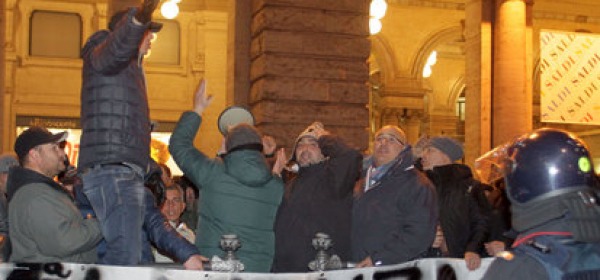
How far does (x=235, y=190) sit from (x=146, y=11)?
4.95 ft

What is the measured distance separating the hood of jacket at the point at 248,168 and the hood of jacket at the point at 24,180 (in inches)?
51.0

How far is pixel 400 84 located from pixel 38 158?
2407 cm

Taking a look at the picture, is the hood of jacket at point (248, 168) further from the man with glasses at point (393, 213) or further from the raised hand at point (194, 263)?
the raised hand at point (194, 263)

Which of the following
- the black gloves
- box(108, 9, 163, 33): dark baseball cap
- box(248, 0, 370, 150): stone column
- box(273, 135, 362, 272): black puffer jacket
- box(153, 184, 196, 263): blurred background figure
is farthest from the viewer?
box(248, 0, 370, 150): stone column

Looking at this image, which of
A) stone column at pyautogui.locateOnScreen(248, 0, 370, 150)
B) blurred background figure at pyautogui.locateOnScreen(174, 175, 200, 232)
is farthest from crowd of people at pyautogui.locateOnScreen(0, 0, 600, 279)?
stone column at pyautogui.locateOnScreen(248, 0, 370, 150)

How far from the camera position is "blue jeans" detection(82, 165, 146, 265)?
5762 millimetres

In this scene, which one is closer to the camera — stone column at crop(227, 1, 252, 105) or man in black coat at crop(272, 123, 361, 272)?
man in black coat at crop(272, 123, 361, 272)

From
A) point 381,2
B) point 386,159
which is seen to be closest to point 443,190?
point 386,159

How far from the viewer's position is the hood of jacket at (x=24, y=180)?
5.67 metres

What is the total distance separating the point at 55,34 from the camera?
25.7 m

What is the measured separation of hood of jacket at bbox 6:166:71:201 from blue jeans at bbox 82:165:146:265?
0.24 metres

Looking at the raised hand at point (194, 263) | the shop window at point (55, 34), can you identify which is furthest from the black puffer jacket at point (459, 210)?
the shop window at point (55, 34)

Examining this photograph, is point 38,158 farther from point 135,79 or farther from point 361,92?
point 361,92

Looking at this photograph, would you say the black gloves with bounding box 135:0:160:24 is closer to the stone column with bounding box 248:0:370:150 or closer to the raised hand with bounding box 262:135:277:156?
the raised hand with bounding box 262:135:277:156
